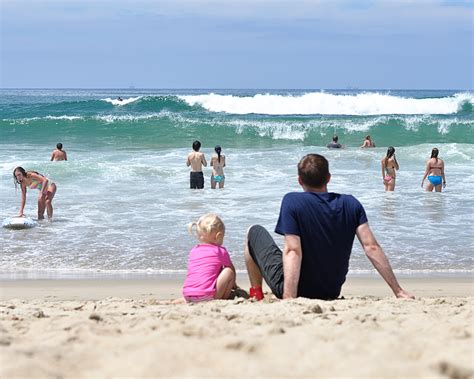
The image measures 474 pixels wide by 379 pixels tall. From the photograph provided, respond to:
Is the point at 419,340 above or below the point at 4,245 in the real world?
above

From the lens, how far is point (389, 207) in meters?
12.5

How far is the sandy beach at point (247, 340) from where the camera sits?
2.88 meters

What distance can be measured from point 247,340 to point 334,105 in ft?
139

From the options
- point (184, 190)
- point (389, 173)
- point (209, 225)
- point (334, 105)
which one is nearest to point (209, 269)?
point (209, 225)

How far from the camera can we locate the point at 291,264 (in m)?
4.77

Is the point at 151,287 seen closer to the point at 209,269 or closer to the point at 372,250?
the point at 209,269

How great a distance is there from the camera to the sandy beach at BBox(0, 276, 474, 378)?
2.88 meters

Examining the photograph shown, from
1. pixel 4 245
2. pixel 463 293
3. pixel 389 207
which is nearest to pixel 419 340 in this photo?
pixel 463 293

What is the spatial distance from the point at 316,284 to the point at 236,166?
15067mm

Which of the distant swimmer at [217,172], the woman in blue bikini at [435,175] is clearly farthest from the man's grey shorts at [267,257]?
the distant swimmer at [217,172]

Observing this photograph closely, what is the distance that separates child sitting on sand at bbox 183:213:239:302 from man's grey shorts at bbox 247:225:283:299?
0.74 ft

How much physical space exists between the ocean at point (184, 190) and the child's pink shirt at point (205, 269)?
2.73 metres

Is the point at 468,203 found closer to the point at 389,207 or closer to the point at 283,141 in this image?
the point at 389,207

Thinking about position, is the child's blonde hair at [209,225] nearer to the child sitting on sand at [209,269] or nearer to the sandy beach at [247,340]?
the child sitting on sand at [209,269]
